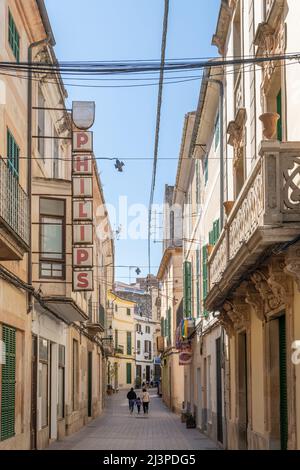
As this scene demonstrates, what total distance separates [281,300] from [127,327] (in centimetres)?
7797

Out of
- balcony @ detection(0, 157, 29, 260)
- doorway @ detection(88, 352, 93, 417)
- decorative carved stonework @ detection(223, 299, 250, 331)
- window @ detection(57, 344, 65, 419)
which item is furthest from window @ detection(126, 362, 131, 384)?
balcony @ detection(0, 157, 29, 260)

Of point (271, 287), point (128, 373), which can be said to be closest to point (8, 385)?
point (271, 287)

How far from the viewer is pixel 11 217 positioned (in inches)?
557

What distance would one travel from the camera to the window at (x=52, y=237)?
21.2 meters

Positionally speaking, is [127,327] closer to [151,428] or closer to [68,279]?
[151,428]

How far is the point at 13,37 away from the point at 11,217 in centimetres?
470

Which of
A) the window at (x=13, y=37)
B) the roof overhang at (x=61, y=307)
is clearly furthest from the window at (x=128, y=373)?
the window at (x=13, y=37)

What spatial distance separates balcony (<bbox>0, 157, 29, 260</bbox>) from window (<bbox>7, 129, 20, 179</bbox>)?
3.71 feet

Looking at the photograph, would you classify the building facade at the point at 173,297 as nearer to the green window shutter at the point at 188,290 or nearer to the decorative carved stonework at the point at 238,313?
the green window shutter at the point at 188,290

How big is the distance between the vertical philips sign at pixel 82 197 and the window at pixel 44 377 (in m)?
2.10

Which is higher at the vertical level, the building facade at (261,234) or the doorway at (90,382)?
the building facade at (261,234)

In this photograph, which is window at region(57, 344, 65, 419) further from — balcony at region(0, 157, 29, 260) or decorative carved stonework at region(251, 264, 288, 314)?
decorative carved stonework at region(251, 264, 288, 314)

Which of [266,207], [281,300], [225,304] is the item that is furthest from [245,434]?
[266,207]

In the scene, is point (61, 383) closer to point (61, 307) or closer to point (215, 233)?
point (61, 307)
